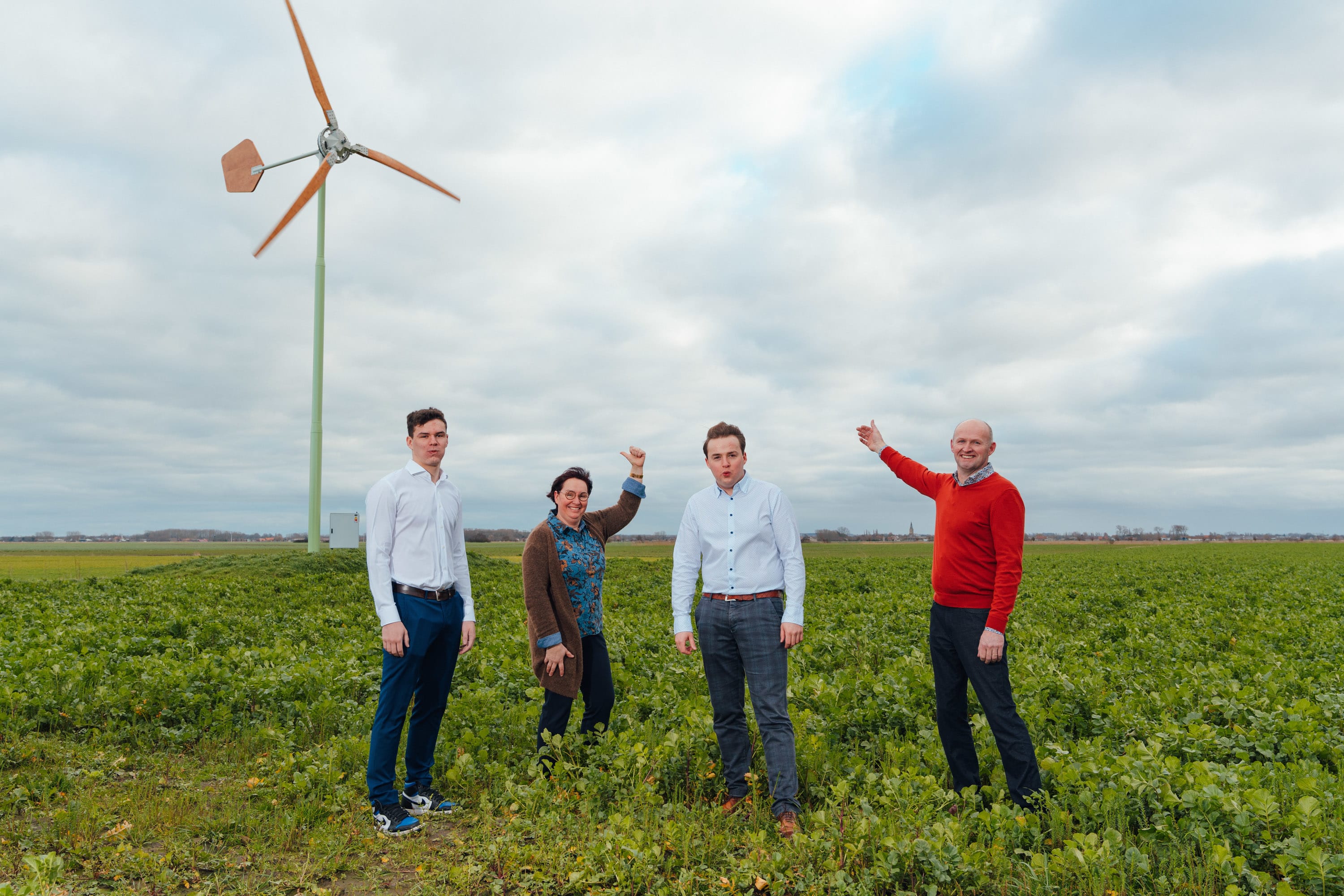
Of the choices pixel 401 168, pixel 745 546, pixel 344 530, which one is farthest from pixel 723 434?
pixel 344 530

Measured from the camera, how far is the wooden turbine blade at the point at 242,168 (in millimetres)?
30922

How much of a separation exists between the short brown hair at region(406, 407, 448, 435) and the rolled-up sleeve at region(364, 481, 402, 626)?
0.48 m

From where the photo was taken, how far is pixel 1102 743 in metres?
7.11

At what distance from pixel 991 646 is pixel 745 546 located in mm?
1802

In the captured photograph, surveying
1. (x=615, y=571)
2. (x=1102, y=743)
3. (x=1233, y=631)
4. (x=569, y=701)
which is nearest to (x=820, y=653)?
(x=1102, y=743)

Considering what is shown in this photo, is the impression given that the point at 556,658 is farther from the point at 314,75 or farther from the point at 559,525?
the point at 314,75

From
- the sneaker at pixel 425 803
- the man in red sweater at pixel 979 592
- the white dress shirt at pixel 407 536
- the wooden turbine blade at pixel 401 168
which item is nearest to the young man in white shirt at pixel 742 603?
the man in red sweater at pixel 979 592

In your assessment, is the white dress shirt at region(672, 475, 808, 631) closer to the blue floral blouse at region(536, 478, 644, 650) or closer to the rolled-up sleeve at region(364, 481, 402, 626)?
the blue floral blouse at region(536, 478, 644, 650)

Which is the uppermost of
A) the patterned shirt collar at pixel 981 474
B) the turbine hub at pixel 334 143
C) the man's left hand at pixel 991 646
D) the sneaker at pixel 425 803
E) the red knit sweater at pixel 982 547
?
the turbine hub at pixel 334 143

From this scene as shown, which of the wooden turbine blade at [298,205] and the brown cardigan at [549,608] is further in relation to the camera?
the wooden turbine blade at [298,205]

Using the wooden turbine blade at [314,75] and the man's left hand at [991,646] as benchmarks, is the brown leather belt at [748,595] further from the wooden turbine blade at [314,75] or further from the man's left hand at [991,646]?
the wooden turbine blade at [314,75]

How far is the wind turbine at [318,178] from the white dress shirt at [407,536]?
2765 centimetres

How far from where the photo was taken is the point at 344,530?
37875mm

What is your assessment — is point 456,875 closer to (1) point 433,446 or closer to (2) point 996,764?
(1) point 433,446
